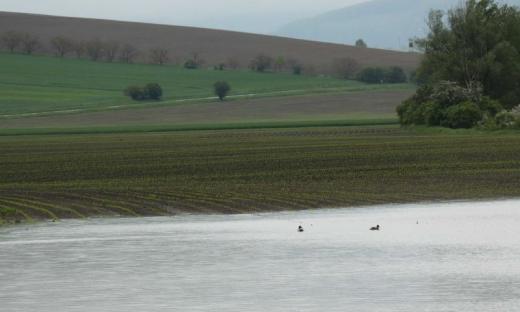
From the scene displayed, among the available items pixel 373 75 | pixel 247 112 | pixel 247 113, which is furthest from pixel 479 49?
pixel 373 75

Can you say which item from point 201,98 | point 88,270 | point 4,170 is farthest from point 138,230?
point 201,98

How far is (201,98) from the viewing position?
179 meters

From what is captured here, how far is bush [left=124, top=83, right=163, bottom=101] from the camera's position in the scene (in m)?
177

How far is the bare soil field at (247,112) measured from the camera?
148 meters

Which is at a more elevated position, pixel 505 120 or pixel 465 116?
pixel 505 120

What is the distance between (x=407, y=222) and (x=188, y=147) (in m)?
Result: 46.2

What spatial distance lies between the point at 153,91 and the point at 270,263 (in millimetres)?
152327

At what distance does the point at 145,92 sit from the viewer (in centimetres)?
17862

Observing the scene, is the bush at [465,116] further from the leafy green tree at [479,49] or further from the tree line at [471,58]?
the leafy green tree at [479,49]

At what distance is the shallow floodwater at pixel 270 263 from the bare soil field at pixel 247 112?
4223 inches

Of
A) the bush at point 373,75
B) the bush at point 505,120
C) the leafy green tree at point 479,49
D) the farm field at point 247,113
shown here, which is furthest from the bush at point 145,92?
the bush at point 505,120

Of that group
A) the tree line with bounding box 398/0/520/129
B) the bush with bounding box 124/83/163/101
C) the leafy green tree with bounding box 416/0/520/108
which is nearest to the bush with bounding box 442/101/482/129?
the tree line with bounding box 398/0/520/129

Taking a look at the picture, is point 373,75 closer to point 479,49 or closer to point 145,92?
point 145,92

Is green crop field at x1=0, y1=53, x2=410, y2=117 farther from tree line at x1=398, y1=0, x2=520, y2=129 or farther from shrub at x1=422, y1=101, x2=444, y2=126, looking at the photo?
shrub at x1=422, y1=101, x2=444, y2=126
